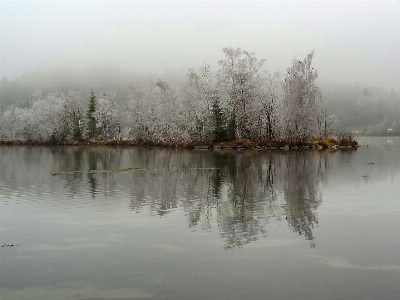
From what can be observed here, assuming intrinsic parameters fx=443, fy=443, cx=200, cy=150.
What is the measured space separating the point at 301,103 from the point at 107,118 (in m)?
58.6

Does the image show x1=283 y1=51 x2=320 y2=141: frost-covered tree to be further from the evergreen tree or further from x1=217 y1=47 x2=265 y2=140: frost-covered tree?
the evergreen tree

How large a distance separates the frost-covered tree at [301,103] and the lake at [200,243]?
5954cm

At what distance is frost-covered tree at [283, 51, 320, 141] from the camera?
85.3 metres

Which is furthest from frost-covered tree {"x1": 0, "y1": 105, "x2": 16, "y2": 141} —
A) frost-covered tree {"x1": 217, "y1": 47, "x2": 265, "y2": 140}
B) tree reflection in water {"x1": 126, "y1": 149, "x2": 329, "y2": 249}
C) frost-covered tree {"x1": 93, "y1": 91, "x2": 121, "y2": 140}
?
tree reflection in water {"x1": 126, "y1": 149, "x2": 329, "y2": 249}

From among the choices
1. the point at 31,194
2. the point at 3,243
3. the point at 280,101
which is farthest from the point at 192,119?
the point at 3,243

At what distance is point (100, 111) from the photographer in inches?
4865

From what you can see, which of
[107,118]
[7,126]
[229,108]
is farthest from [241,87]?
[7,126]

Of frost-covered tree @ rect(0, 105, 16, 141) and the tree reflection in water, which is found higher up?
frost-covered tree @ rect(0, 105, 16, 141)

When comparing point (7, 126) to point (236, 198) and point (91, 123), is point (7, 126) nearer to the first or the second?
point (91, 123)

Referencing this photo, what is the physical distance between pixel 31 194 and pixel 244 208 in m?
12.6

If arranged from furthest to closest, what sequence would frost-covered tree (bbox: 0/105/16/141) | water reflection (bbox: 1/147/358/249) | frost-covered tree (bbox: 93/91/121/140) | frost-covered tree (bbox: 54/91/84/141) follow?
frost-covered tree (bbox: 0/105/16/141), frost-covered tree (bbox: 54/91/84/141), frost-covered tree (bbox: 93/91/121/140), water reflection (bbox: 1/147/358/249)

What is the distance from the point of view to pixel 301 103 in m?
86.1

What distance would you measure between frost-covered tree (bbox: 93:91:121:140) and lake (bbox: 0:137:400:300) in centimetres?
9787

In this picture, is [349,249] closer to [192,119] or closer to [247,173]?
[247,173]
